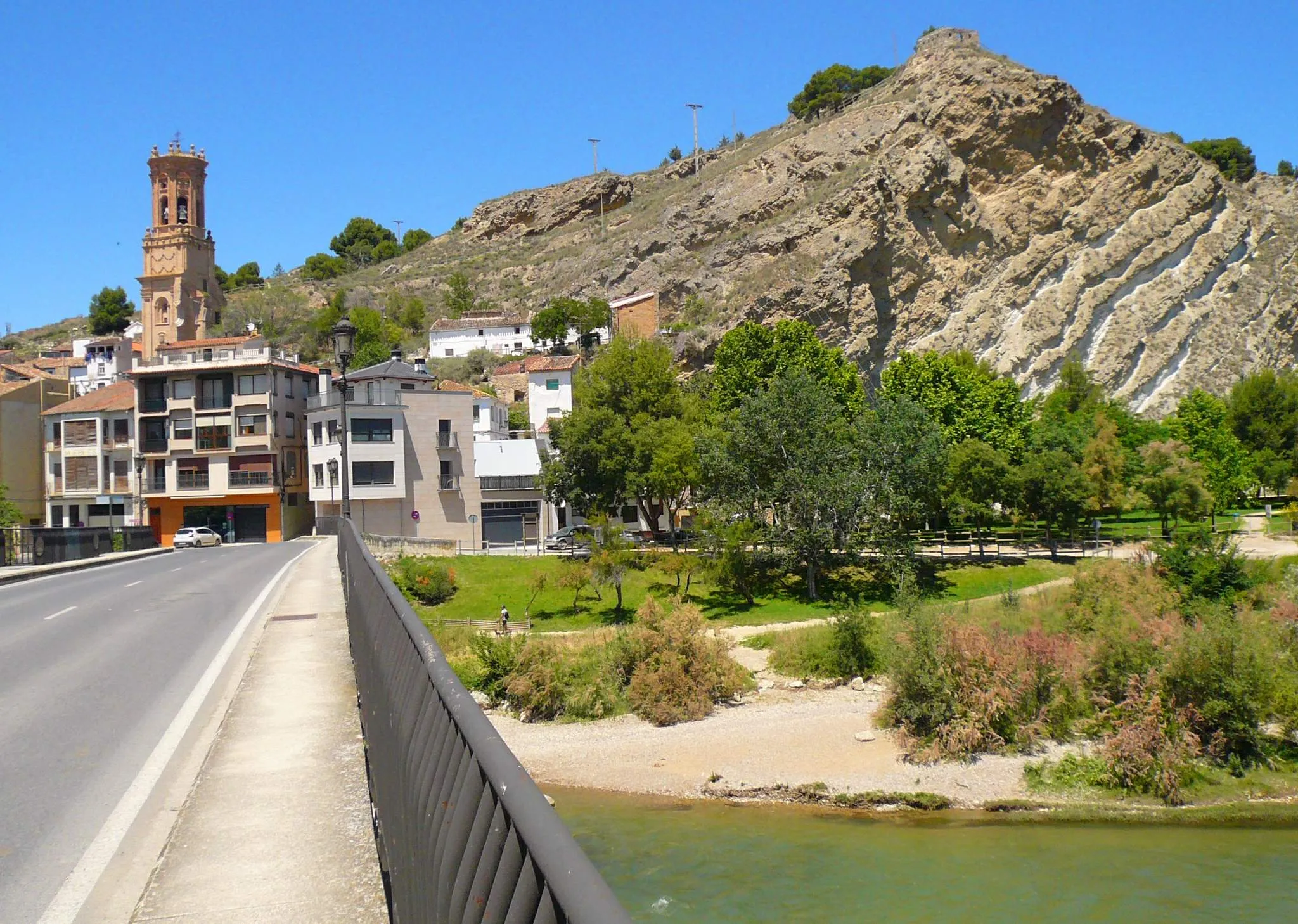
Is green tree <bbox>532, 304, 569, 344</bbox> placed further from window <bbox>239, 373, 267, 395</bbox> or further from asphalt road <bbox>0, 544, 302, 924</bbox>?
asphalt road <bbox>0, 544, 302, 924</bbox>

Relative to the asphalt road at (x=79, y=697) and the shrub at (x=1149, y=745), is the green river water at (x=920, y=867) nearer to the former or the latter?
the shrub at (x=1149, y=745)

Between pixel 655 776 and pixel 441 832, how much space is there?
77.3 feet

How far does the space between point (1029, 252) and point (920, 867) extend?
284 ft

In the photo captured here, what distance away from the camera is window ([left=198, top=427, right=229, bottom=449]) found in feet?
207

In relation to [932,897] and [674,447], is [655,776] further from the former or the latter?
[674,447]

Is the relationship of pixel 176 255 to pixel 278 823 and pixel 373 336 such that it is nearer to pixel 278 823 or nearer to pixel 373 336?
pixel 373 336

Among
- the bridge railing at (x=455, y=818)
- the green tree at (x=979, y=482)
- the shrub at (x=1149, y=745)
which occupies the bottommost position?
the shrub at (x=1149, y=745)

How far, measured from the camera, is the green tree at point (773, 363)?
63.4 meters

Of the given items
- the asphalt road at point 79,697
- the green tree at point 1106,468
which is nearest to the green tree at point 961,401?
the green tree at point 1106,468

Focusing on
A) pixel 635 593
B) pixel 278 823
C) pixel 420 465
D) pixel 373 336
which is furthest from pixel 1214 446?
pixel 373 336

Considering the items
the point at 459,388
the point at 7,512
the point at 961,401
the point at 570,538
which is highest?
the point at 459,388

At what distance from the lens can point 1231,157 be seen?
419 ft

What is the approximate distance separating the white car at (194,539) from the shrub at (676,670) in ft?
98.1

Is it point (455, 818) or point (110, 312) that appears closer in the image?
point (455, 818)
